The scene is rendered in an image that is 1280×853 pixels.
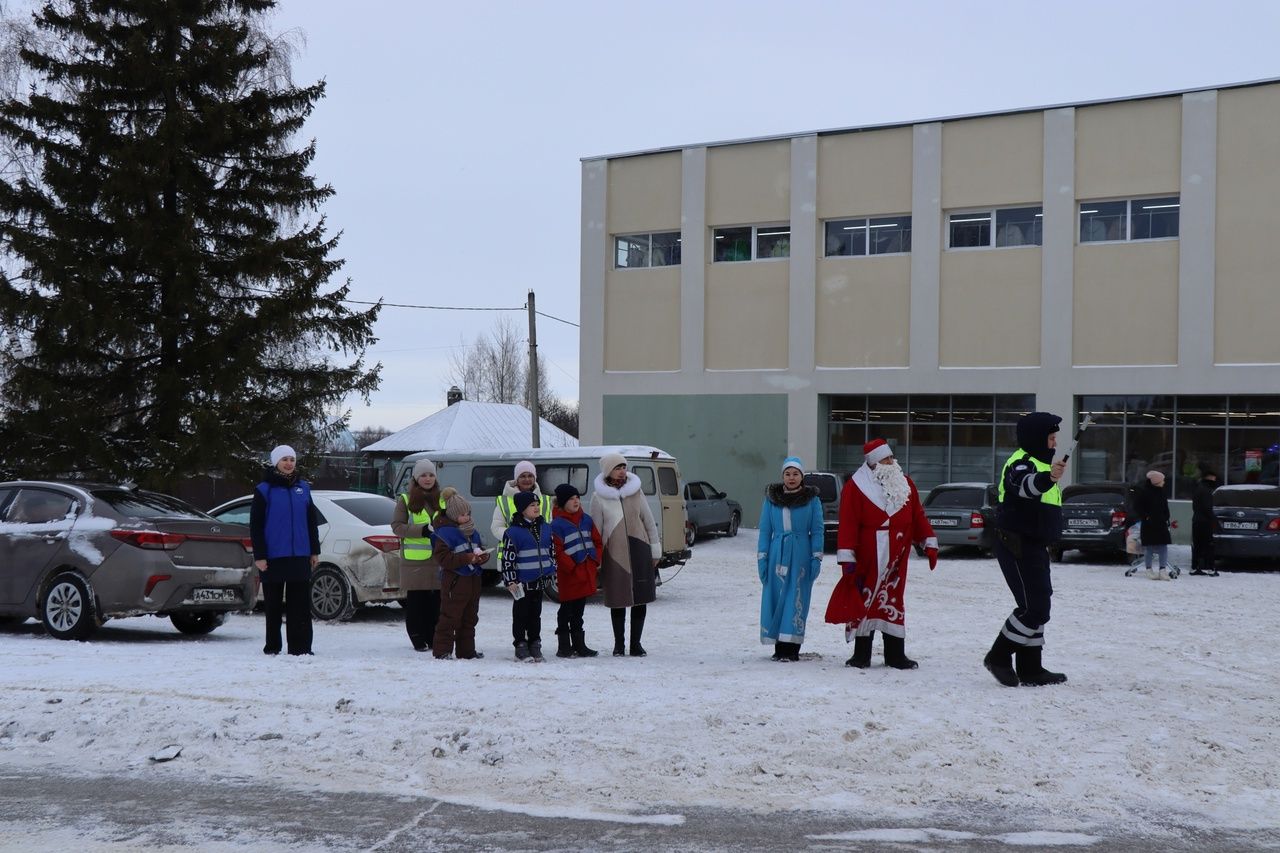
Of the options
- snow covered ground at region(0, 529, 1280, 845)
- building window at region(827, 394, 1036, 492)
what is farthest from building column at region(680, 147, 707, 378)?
snow covered ground at region(0, 529, 1280, 845)

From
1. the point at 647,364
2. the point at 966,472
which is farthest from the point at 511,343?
the point at 966,472

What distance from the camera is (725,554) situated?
27.3 m

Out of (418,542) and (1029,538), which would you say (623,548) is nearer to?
(418,542)

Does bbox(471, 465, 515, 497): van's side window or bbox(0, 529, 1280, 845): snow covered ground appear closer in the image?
bbox(0, 529, 1280, 845): snow covered ground

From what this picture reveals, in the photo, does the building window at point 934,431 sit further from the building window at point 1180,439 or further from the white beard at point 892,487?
the white beard at point 892,487

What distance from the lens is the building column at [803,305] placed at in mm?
32594

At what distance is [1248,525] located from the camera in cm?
2220

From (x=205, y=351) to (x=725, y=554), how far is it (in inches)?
438

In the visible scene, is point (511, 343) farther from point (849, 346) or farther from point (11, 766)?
point (11, 766)

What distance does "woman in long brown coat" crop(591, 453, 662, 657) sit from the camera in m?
11.0

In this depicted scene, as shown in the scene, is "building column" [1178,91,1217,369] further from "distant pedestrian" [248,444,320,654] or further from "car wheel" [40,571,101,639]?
"car wheel" [40,571,101,639]

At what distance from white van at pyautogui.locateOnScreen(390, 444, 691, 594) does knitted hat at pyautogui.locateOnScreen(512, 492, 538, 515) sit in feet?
22.9

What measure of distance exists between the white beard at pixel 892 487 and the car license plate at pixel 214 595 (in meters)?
6.09

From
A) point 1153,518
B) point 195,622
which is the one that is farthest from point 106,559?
point 1153,518
